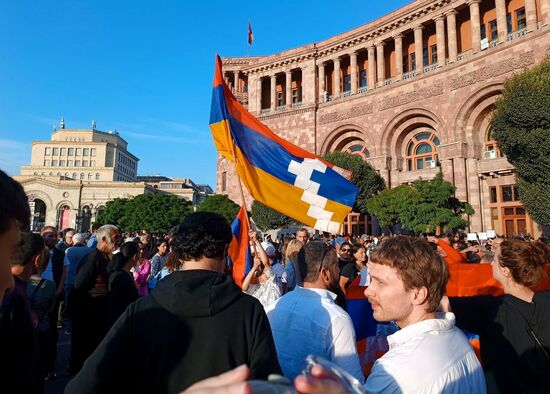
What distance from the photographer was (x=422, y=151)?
85.8 ft

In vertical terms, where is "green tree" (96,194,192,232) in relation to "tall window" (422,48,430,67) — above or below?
below

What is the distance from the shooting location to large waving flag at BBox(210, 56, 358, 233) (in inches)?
242

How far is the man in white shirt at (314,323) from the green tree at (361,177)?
863 inches

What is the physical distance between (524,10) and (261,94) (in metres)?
21.4

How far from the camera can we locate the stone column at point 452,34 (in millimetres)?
24609

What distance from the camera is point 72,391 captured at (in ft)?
5.49

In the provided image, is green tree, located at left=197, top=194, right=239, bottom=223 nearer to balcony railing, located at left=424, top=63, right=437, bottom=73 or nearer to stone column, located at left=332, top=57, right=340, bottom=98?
stone column, located at left=332, top=57, right=340, bottom=98

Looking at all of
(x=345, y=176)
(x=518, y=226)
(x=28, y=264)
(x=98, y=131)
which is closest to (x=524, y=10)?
(x=518, y=226)

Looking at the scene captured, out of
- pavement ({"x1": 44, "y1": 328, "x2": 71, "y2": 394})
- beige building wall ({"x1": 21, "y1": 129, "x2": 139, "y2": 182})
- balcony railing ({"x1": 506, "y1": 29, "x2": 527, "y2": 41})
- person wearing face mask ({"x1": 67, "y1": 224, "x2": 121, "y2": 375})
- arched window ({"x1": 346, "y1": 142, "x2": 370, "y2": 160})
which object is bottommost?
pavement ({"x1": 44, "y1": 328, "x2": 71, "y2": 394})

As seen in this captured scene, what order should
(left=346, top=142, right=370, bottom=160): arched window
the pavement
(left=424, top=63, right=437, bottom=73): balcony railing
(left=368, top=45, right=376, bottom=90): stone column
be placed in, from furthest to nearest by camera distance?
(left=368, top=45, right=376, bottom=90): stone column
(left=346, top=142, right=370, bottom=160): arched window
(left=424, top=63, right=437, bottom=73): balcony railing
the pavement

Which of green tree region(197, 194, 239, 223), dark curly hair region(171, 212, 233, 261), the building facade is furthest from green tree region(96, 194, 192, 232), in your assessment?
the building facade

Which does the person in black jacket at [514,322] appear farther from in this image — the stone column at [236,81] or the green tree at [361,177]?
the stone column at [236,81]

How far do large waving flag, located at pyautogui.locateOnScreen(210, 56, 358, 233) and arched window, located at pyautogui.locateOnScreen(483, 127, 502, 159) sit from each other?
19637 mm

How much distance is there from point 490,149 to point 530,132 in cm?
804
